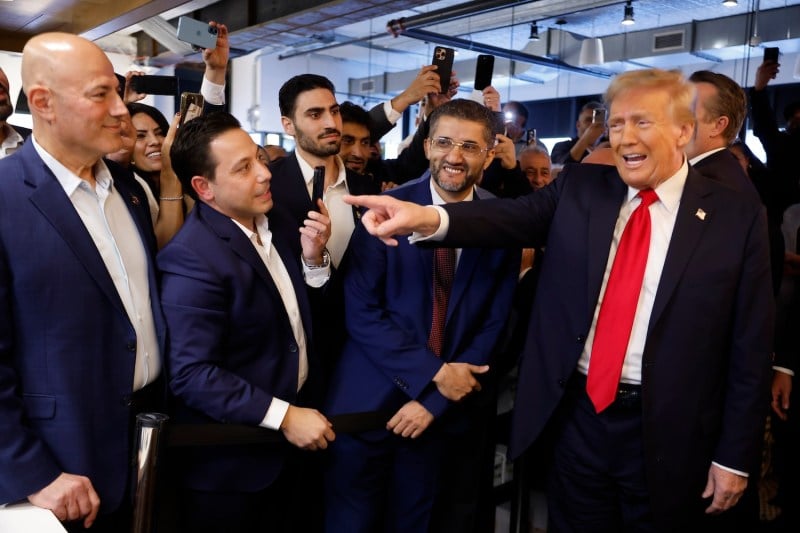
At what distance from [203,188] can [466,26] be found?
8767 mm

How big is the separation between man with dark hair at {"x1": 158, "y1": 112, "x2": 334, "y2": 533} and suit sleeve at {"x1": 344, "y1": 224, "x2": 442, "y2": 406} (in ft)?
0.46

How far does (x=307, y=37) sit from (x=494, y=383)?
6060mm

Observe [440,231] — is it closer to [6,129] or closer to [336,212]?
[336,212]

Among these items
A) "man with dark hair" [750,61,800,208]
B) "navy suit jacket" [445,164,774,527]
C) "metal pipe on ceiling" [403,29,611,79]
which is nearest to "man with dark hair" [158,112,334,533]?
"navy suit jacket" [445,164,774,527]

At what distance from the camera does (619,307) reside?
1.79 m

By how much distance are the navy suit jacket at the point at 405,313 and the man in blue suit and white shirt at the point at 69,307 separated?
2.08 ft

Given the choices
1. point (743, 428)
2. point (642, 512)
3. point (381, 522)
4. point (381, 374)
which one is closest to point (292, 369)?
point (381, 374)

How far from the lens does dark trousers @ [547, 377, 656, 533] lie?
182cm

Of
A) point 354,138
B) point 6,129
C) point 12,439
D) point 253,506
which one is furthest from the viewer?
point 354,138

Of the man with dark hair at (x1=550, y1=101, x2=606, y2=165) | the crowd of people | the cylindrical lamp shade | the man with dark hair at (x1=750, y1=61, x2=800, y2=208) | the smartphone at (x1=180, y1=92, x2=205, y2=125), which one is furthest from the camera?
the cylindrical lamp shade

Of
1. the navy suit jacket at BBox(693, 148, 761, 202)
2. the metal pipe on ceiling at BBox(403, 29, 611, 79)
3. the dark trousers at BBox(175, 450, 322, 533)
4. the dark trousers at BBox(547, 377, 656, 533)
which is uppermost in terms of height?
the metal pipe on ceiling at BBox(403, 29, 611, 79)

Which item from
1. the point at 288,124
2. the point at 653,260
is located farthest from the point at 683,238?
the point at 288,124

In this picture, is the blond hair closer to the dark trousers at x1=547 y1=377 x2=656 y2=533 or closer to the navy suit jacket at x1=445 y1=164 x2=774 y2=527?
the navy suit jacket at x1=445 y1=164 x2=774 y2=527

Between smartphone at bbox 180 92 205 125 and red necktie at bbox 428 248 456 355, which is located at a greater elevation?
smartphone at bbox 180 92 205 125
